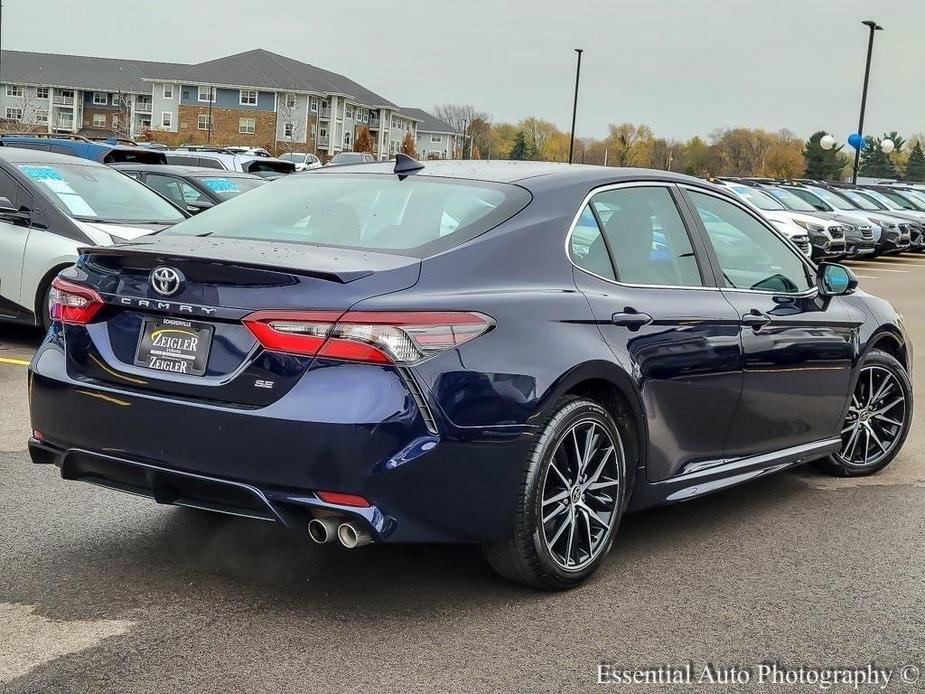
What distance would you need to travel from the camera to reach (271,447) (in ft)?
12.8

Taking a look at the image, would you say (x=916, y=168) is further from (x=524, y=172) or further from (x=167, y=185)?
(x=524, y=172)

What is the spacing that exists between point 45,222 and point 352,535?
694 centimetres

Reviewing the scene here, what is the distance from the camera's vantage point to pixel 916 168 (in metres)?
130

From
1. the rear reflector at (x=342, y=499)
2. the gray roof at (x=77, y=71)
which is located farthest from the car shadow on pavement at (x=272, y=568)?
the gray roof at (x=77, y=71)

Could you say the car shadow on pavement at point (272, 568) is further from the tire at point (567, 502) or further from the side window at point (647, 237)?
the side window at point (647, 237)

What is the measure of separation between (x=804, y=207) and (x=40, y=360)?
24.8m

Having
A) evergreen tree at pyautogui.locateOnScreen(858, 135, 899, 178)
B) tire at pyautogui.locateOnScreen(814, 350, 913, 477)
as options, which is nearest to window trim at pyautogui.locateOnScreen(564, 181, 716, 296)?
tire at pyautogui.locateOnScreen(814, 350, 913, 477)

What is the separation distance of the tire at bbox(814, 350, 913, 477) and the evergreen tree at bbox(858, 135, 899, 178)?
125788 millimetres

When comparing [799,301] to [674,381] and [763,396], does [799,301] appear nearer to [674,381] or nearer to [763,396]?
[763,396]

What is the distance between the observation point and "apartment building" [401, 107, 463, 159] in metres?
145

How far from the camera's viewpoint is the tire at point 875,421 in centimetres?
658

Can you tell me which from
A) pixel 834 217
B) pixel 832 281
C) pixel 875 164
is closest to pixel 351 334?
pixel 832 281

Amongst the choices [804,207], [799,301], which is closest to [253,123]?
[804,207]

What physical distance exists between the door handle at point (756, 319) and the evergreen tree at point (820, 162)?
3988 inches
